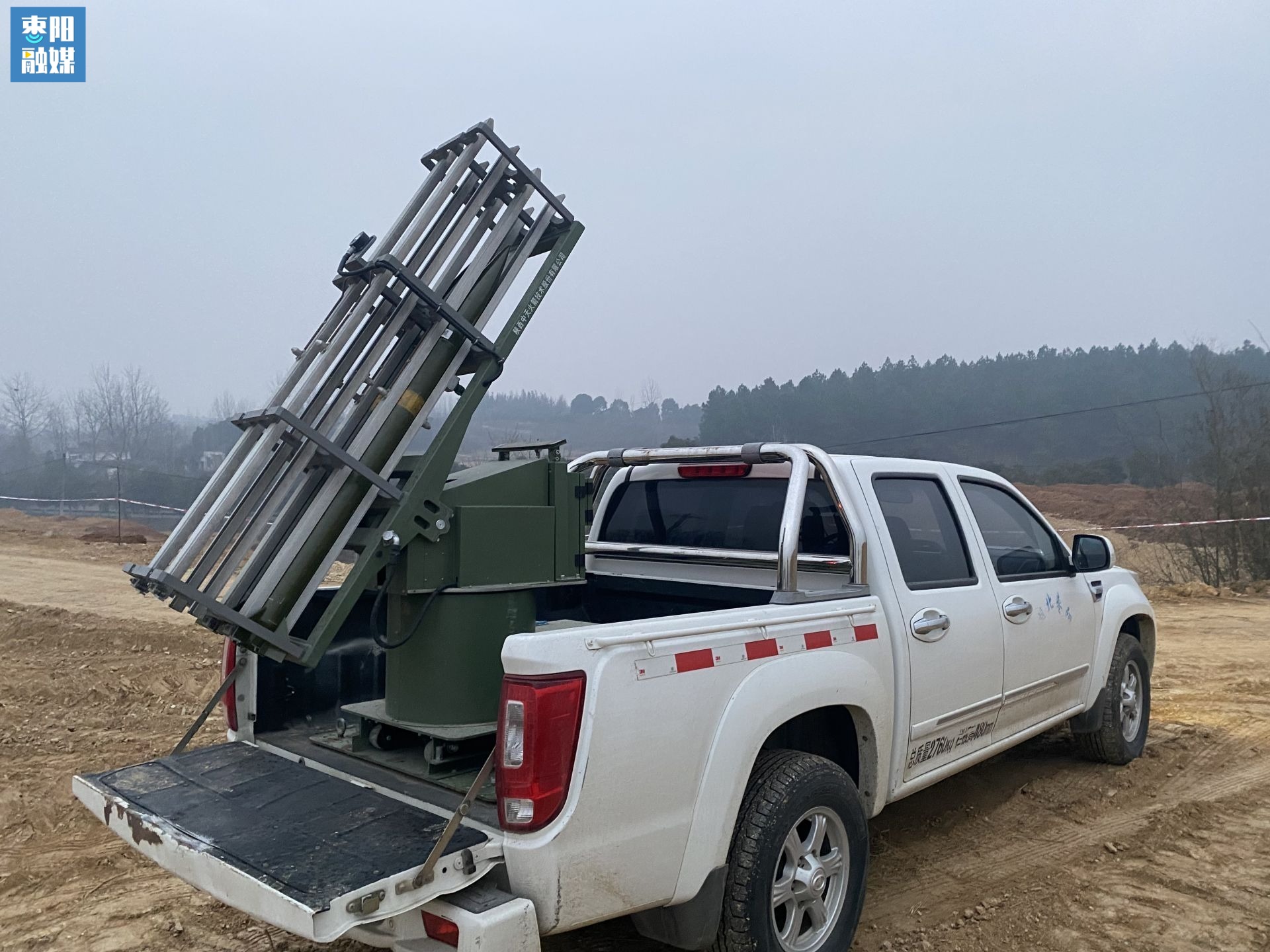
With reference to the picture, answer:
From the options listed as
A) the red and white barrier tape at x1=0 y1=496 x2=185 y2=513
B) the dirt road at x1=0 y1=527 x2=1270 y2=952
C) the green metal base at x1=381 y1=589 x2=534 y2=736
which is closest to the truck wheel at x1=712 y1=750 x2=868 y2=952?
the dirt road at x1=0 y1=527 x2=1270 y2=952

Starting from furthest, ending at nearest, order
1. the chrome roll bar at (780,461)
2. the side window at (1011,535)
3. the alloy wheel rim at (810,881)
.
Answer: the side window at (1011,535) → the chrome roll bar at (780,461) → the alloy wheel rim at (810,881)

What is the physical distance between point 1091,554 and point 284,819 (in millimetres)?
4078

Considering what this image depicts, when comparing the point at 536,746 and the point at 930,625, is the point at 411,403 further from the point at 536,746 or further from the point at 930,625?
the point at 930,625

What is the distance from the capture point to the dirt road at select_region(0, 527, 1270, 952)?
3453 millimetres

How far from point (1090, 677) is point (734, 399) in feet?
85.8

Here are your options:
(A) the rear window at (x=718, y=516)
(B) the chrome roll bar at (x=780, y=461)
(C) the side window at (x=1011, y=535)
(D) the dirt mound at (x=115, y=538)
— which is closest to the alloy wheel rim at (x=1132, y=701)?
(C) the side window at (x=1011, y=535)

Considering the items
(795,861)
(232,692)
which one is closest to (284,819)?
(232,692)

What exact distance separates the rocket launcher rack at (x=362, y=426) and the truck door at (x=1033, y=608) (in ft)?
8.05

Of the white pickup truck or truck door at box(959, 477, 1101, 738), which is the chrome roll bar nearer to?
the white pickup truck

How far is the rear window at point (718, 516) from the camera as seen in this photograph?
3.88 metres

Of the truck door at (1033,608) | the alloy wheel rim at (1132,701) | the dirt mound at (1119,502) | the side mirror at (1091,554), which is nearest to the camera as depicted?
the truck door at (1033,608)

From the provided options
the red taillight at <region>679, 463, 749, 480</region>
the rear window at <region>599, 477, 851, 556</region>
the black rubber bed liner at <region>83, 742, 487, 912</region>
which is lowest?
the black rubber bed liner at <region>83, 742, 487, 912</region>

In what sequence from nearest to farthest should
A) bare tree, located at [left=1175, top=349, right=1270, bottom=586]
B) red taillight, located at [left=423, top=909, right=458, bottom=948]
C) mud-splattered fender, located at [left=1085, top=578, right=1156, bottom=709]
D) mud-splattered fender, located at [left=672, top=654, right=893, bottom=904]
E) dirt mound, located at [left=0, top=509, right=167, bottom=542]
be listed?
red taillight, located at [left=423, top=909, right=458, bottom=948], mud-splattered fender, located at [left=672, top=654, right=893, bottom=904], mud-splattered fender, located at [left=1085, top=578, right=1156, bottom=709], bare tree, located at [left=1175, top=349, right=1270, bottom=586], dirt mound, located at [left=0, top=509, right=167, bottom=542]

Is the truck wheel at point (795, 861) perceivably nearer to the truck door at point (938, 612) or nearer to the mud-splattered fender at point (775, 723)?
the mud-splattered fender at point (775, 723)
